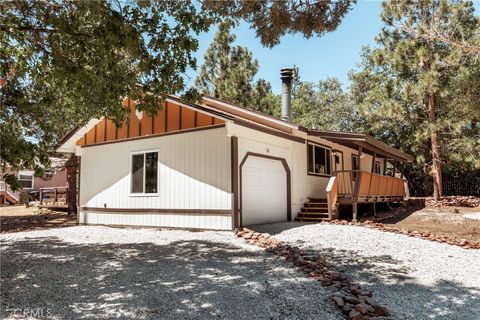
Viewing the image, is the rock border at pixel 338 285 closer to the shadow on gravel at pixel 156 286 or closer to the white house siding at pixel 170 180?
the shadow on gravel at pixel 156 286

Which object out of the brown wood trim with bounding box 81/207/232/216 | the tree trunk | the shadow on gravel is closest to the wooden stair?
the brown wood trim with bounding box 81/207/232/216

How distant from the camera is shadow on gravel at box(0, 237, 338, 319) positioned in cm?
392

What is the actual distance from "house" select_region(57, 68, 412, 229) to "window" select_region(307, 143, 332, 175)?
0.04 metres

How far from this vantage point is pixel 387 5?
701 inches

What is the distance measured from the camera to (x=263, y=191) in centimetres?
1110

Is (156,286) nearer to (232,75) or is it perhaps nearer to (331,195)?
(331,195)

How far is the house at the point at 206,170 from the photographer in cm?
985

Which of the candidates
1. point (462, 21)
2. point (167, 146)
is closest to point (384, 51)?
point (462, 21)

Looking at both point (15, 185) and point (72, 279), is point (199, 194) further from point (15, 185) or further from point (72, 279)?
point (15, 185)

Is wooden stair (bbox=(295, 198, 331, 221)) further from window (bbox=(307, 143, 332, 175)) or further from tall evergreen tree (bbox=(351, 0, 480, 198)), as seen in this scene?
tall evergreen tree (bbox=(351, 0, 480, 198))

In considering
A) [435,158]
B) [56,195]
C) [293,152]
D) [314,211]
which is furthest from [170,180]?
[56,195]

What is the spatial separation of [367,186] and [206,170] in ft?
19.9

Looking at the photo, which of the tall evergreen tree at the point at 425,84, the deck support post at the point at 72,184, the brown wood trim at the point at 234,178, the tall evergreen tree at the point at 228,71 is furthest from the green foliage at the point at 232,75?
the brown wood trim at the point at 234,178

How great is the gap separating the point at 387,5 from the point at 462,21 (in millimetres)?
3407
